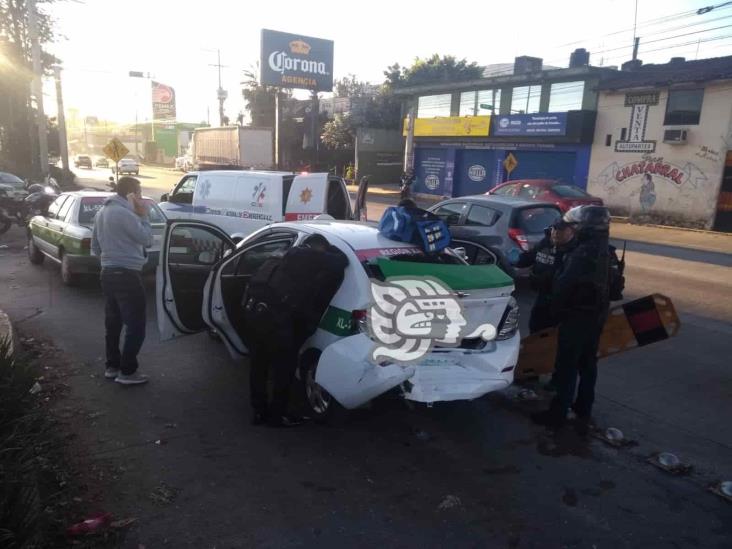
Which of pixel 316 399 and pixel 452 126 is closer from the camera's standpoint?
pixel 316 399

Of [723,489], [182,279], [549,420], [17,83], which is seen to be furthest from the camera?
[17,83]

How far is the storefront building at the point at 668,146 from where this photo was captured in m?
20.4

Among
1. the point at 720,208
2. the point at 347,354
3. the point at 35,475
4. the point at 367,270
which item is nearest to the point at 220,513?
the point at 35,475

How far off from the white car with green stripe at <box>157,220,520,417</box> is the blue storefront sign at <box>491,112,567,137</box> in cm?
2293

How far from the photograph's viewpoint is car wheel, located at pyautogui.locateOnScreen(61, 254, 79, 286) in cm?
886

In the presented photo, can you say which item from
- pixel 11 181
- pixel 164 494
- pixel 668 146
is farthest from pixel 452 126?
pixel 164 494

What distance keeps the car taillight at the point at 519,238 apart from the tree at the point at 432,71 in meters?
36.4

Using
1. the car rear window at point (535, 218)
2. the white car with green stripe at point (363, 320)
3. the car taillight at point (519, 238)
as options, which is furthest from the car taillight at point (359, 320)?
the car rear window at point (535, 218)

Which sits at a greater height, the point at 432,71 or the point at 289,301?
the point at 432,71

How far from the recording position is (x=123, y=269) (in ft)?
16.9

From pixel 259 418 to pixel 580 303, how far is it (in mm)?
2601

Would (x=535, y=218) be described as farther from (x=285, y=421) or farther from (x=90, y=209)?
(x=90, y=209)

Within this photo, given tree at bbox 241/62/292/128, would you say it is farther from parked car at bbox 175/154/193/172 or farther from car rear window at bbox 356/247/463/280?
car rear window at bbox 356/247/463/280

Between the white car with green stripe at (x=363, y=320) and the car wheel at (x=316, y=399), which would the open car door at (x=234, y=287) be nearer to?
the white car with green stripe at (x=363, y=320)
